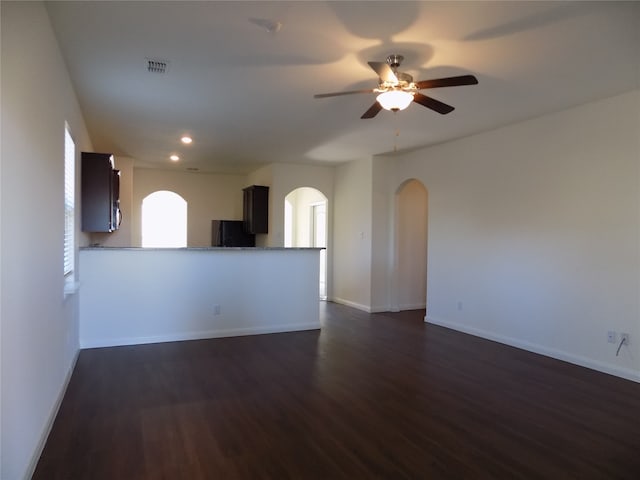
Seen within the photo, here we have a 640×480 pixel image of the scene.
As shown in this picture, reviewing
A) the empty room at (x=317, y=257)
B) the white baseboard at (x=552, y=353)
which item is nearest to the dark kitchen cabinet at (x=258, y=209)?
the empty room at (x=317, y=257)

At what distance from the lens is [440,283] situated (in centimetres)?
598

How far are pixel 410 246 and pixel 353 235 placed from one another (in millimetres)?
992

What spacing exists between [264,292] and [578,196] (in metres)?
3.66

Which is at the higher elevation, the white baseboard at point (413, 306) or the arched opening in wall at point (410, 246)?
the arched opening in wall at point (410, 246)

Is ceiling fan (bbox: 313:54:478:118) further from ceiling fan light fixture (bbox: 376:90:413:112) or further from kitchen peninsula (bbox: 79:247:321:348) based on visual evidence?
kitchen peninsula (bbox: 79:247:321:348)

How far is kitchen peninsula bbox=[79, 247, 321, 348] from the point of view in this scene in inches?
181

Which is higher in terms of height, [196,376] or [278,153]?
[278,153]

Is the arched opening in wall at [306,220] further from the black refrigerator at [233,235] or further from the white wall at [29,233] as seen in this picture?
the white wall at [29,233]

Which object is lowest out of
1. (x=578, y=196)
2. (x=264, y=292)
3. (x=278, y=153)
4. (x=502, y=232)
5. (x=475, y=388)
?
(x=475, y=388)

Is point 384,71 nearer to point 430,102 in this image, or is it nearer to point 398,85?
point 398,85

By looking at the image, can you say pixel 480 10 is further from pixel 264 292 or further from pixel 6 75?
pixel 264 292

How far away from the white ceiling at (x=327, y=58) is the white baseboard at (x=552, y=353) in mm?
2482

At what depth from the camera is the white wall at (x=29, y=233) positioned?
181 centimetres

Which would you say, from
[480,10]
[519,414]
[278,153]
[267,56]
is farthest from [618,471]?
[278,153]
